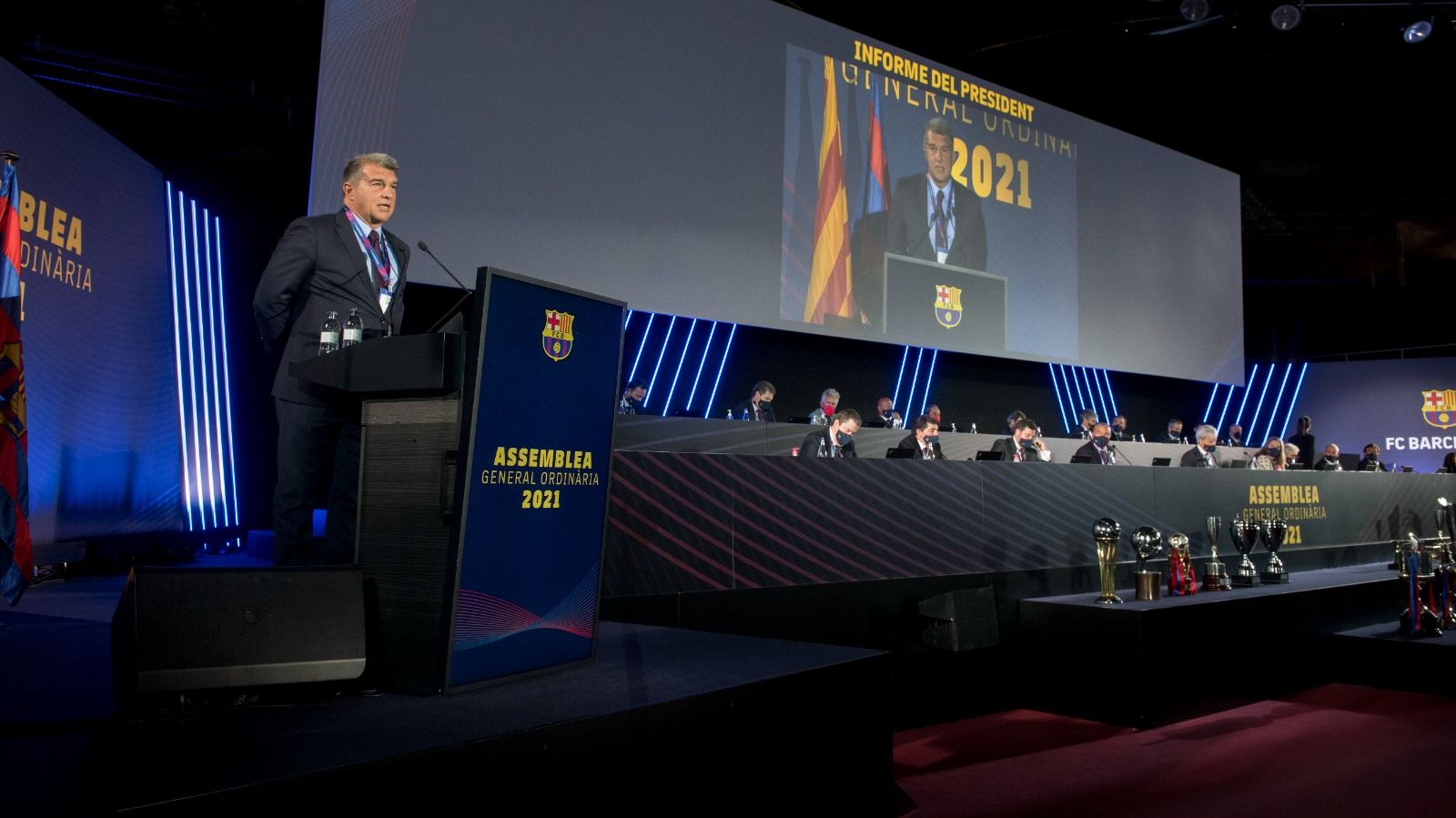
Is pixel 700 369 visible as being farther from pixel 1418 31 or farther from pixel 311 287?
pixel 1418 31

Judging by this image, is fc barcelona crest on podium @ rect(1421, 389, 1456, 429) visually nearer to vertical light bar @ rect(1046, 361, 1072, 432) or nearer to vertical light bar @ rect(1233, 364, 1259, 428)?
vertical light bar @ rect(1233, 364, 1259, 428)

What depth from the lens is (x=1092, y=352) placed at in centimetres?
923

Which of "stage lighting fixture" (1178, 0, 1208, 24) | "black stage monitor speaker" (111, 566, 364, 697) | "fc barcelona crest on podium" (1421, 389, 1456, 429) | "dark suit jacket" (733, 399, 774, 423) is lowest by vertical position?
"black stage monitor speaker" (111, 566, 364, 697)

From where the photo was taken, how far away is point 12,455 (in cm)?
248

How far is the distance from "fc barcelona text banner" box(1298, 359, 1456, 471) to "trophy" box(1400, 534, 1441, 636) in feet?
34.9

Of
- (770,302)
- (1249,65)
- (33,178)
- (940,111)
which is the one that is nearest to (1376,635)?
(770,302)

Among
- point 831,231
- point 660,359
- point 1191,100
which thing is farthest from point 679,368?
point 1191,100

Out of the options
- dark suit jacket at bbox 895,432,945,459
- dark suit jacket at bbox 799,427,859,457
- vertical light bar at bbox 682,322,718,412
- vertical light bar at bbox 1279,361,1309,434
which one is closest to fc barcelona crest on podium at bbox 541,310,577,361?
dark suit jacket at bbox 799,427,859,457

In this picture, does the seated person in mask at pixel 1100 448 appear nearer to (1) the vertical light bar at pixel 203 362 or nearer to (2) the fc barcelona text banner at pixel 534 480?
(2) the fc barcelona text banner at pixel 534 480

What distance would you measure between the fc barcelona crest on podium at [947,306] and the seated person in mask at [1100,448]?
4.96ft

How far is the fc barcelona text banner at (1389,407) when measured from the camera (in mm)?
13227

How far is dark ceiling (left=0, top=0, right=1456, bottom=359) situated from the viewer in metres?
6.78

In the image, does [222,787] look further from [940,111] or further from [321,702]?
[940,111]

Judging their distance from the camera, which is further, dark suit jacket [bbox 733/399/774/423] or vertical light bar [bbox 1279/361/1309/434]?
vertical light bar [bbox 1279/361/1309/434]
